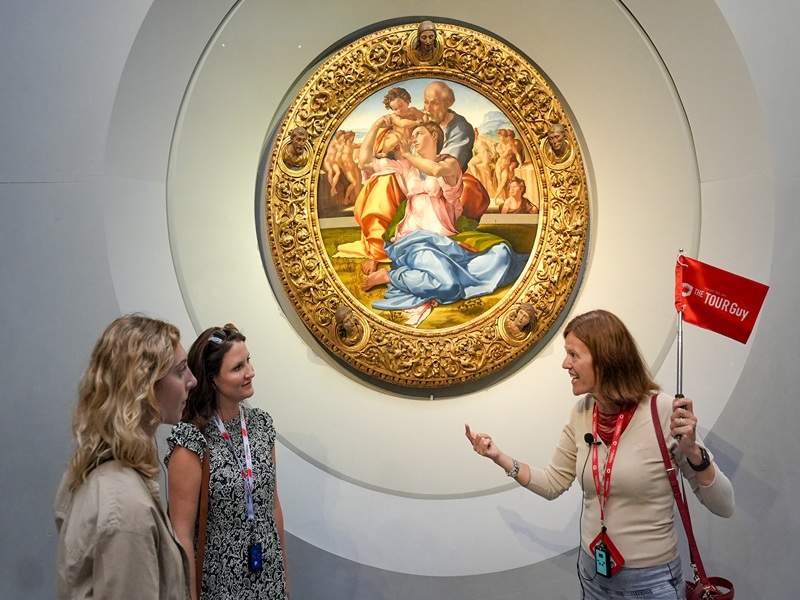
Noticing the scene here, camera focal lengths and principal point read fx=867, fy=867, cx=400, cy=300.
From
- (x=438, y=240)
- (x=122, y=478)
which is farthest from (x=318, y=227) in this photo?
(x=122, y=478)

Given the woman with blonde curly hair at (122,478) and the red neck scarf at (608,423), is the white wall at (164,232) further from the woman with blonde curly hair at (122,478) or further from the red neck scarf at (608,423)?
the woman with blonde curly hair at (122,478)

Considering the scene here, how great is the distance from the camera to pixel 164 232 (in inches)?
184

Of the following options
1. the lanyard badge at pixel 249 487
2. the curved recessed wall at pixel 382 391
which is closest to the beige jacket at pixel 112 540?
the lanyard badge at pixel 249 487

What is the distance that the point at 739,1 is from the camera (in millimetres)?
4270

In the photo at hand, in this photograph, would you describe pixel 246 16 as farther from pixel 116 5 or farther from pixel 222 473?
pixel 222 473

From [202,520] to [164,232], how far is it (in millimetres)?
1845

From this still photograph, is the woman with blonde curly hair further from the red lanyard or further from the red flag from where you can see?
the red flag

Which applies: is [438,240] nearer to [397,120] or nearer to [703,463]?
[397,120]

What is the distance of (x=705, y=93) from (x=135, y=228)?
3057 mm

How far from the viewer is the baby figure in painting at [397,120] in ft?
16.6

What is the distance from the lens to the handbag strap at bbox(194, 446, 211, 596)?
11.1 feet

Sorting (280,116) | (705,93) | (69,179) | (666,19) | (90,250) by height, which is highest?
(666,19)

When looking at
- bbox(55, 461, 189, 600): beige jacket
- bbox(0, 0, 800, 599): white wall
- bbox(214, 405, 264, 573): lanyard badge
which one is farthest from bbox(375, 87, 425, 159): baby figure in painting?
bbox(55, 461, 189, 600): beige jacket

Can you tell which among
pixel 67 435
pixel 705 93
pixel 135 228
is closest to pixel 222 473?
pixel 67 435
